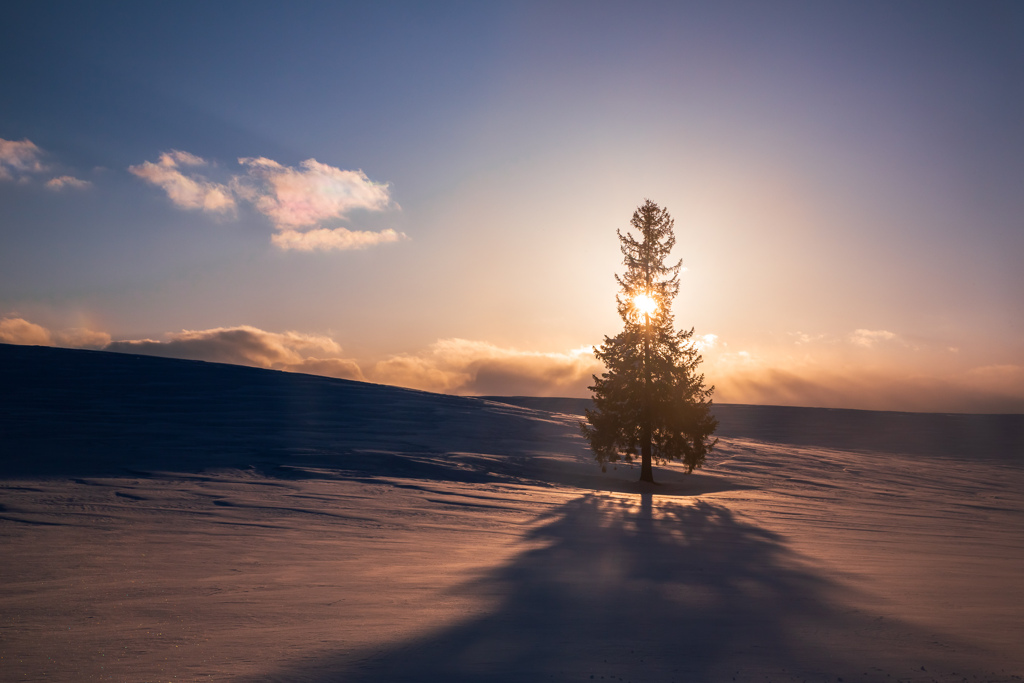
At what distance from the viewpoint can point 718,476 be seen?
2852cm

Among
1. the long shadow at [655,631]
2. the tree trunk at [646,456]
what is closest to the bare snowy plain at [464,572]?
the long shadow at [655,631]

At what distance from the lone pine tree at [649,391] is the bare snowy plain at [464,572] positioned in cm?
249

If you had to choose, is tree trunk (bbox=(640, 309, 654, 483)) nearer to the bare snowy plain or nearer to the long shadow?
the bare snowy plain

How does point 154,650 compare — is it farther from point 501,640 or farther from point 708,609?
point 708,609

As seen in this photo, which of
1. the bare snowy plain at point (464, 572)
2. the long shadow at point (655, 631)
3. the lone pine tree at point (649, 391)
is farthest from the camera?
the lone pine tree at point (649, 391)

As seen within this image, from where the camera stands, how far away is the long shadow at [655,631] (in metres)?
4.96

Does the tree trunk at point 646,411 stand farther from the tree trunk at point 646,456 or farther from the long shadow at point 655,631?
the long shadow at point 655,631

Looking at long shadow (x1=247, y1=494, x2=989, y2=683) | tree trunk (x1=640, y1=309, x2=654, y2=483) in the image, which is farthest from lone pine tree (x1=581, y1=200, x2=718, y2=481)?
long shadow (x1=247, y1=494, x2=989, y2=683)

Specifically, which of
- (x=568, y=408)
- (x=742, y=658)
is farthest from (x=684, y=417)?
(x=568, y=408)

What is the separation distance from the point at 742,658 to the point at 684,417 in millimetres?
21711

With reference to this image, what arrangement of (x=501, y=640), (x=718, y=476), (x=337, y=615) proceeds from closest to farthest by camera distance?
(x=501, y=640) → (x=337, y=615) → (x=718, y=476)

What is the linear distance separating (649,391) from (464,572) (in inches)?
771

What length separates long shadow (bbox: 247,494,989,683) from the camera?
195 inches

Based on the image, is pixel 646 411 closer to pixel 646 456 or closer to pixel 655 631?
pixel 646 456
